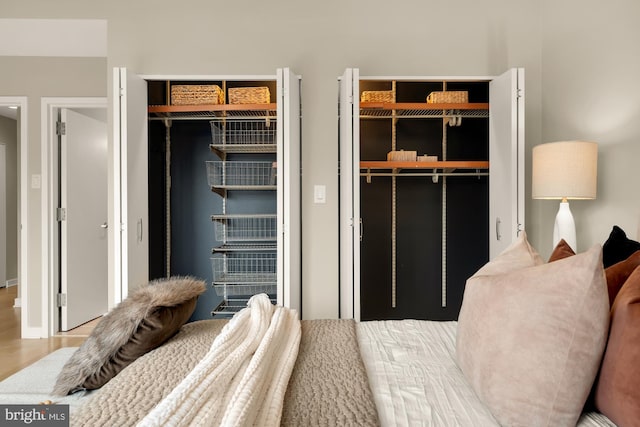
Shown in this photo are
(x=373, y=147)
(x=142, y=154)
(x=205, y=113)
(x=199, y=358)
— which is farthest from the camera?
(x=373, y=147)

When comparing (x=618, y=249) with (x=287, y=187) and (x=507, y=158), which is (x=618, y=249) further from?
(x=287, y=187)

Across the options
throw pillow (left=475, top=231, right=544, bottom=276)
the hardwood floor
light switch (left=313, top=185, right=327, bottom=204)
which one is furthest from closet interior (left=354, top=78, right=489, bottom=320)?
the hardwood floor

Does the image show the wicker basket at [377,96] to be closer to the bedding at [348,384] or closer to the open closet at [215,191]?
the open closet at [215,191]

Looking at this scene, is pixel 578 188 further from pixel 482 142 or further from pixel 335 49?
pixel 335 49

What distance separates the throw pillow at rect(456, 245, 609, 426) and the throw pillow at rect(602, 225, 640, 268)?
1.71ft

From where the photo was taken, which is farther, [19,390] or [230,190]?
[230,190]

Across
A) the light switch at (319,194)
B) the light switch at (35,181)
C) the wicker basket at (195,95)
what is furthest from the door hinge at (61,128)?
the light switch at (319,194)

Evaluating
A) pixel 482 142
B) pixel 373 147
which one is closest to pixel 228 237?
pixel 373 147

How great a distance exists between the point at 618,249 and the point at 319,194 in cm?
180

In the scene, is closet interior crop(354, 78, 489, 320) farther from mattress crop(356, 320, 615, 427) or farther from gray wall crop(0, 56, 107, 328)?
gray wall crop(0, 56, 107, 328)

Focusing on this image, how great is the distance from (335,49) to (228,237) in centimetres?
180

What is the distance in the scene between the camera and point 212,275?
3463 millimetres

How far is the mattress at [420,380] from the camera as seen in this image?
2.91 feet

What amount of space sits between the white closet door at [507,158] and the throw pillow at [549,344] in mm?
1704
